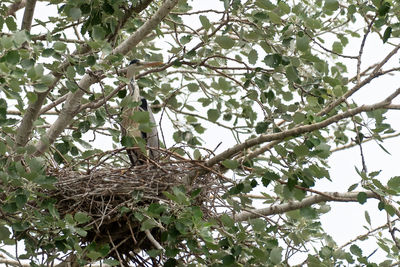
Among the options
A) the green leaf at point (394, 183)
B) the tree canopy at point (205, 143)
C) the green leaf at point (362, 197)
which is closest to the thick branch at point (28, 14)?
the tree canopy at point (205, 143)

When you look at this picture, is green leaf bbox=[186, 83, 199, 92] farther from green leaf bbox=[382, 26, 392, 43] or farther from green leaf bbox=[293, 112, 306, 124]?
green leaf bbox=[382, 26, 392, 43]

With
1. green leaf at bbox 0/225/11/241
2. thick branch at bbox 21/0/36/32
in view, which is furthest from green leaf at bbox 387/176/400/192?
thick branch at bbox 21/0/36/32

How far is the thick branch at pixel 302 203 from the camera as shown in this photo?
3.30 meters

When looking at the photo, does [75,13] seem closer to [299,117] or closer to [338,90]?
[299,117]

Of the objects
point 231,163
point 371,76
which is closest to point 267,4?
point 371,76

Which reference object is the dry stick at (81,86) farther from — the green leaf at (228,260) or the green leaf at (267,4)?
the green leaf at (228,260)

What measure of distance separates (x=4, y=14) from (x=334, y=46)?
185cm

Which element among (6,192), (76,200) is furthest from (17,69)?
(76,200)

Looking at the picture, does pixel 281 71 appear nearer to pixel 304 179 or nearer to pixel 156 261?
pixel 304 179

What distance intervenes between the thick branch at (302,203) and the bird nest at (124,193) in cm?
24

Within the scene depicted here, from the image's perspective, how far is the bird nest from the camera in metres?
3.55

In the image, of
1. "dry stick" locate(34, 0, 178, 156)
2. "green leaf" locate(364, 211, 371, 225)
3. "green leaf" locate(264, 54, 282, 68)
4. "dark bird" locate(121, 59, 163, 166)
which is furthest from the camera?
"dark bird" locate(121, 59, 163, 166)

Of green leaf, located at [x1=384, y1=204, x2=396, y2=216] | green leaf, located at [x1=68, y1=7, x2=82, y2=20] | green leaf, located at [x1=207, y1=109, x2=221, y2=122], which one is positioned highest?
green leaf, located at [x1=68, y1=7, x2=82, y2=20]

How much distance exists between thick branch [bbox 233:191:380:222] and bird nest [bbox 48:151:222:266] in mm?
242
